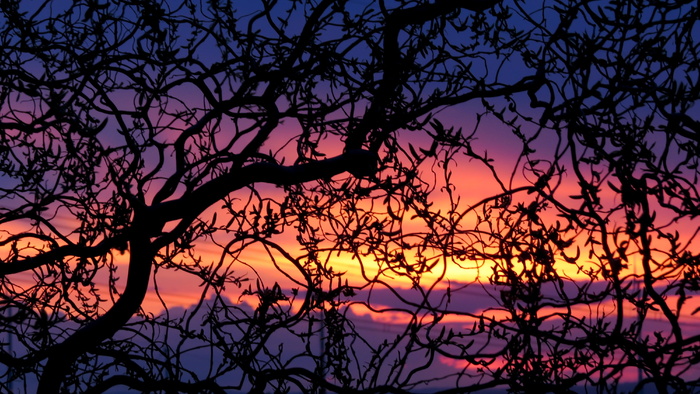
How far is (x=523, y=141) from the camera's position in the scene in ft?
20.4

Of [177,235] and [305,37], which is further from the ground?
[305,37]

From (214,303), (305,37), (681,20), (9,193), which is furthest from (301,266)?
(681,20)

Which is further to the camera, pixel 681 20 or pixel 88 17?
pixel 88 17

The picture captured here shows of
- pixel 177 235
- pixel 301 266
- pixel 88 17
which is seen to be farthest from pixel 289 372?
pixel 88 17

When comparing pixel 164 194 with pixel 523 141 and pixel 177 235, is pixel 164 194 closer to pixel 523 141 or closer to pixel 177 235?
pixel 177 235

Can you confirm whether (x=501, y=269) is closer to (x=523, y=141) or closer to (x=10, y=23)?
(x=523, y=141)

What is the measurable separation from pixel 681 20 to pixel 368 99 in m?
2.03

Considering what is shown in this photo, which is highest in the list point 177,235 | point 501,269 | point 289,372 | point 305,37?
point 305,37

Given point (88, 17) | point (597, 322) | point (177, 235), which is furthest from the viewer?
point (88, 17)

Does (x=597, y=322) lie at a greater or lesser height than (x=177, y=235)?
lesser

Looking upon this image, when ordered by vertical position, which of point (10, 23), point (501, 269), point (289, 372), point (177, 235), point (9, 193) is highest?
point (10, 23)

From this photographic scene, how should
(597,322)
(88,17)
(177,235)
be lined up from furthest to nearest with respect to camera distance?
(88,17)
(177,235)
(597,322)

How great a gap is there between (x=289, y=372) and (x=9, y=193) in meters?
2.52

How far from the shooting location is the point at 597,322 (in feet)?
18.0
